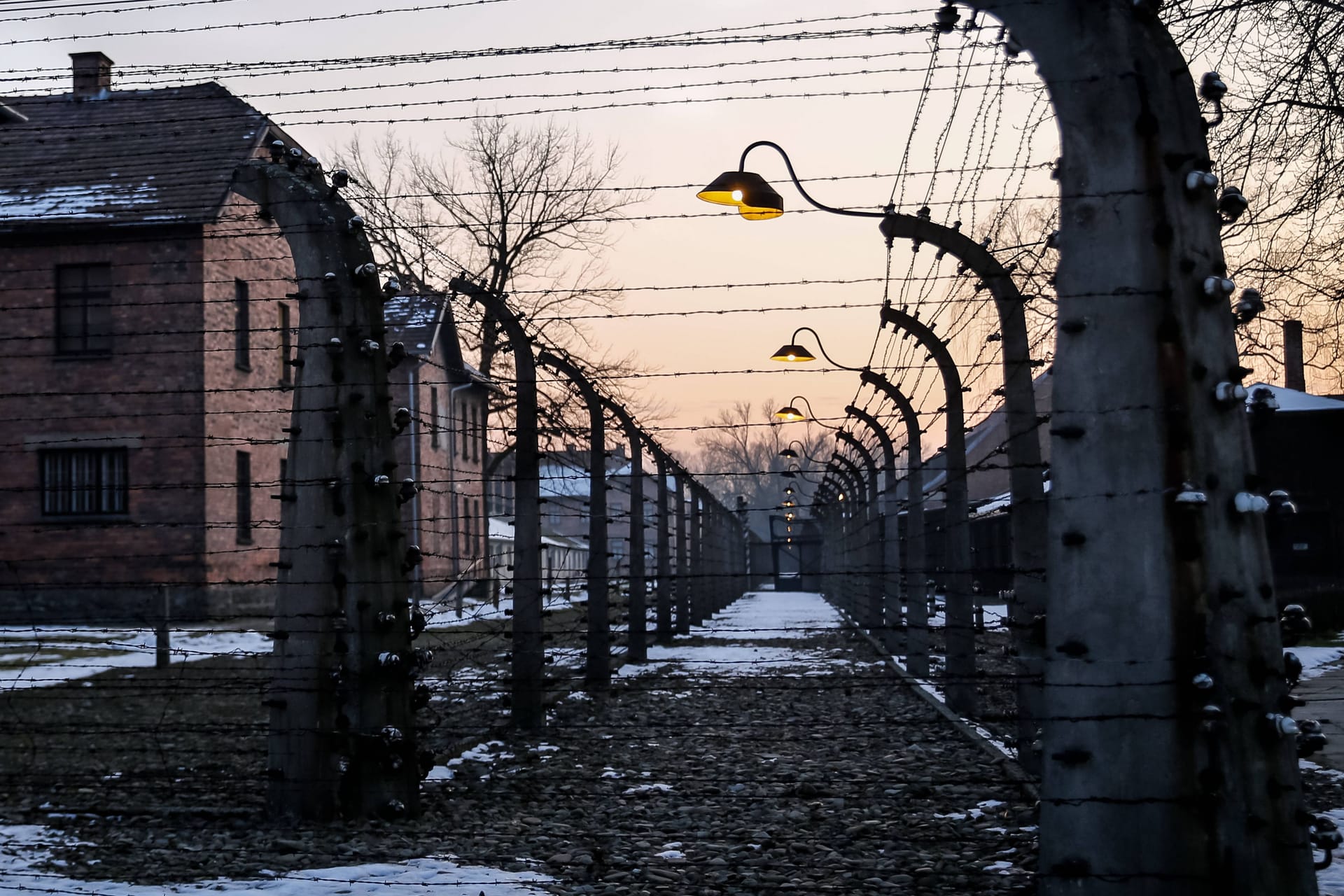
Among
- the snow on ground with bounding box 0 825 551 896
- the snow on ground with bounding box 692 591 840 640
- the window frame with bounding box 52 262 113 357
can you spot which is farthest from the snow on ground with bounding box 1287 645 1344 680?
the window frame with bounding box 52 262 113 357

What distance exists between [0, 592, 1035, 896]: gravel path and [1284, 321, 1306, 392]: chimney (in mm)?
25824

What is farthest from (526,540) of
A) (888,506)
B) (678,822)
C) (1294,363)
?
(1294,363)

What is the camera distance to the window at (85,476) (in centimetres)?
2667

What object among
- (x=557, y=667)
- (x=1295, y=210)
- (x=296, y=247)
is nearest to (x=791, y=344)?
(x=557, y=667)

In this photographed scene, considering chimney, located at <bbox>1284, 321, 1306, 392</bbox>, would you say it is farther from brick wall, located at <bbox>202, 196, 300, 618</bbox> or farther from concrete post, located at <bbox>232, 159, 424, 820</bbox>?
concrete post, located at <bbox>232, 159, 424, 820</bbox>

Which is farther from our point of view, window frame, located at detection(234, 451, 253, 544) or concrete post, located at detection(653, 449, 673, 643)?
window frame, located at detection(234, 451, 253, 544)

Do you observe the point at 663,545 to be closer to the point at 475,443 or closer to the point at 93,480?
the point at 93,480

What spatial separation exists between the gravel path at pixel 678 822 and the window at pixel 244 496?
1762cm

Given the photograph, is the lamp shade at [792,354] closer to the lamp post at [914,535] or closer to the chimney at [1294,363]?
the lamp post at [914,535]

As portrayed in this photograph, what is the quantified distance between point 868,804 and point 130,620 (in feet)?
61.2

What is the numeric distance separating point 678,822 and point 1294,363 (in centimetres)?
3014

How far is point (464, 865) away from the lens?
6.25 metres

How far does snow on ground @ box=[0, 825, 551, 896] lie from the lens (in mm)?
5730

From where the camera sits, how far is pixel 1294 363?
109 ft
